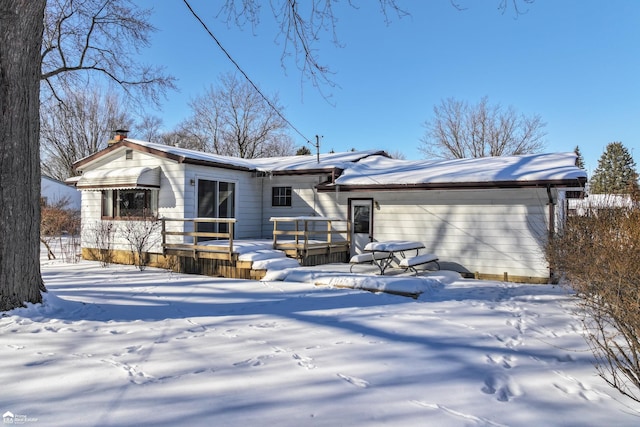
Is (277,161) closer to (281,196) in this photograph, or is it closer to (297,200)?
(281,196)

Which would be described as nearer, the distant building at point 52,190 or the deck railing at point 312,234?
the deck railing at point 312,234

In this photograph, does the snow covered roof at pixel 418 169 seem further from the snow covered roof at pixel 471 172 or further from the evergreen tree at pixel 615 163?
the evergreen tree at pixel 615 163

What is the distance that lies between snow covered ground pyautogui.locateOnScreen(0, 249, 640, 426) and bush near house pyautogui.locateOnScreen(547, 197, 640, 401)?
22 cm

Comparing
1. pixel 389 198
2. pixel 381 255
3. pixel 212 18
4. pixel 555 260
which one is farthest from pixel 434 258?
pixel 212 18

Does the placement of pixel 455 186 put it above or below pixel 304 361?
above

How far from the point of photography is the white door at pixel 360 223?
38.7ft

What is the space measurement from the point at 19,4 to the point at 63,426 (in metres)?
5.16

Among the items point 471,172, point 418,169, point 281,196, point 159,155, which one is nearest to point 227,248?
point 159,155

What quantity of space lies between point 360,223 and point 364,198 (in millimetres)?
Result: 771

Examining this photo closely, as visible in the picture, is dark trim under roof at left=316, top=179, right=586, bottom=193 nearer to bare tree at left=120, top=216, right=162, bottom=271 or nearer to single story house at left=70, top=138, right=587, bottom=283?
single story house at left=70, top=138, right=587, bottom=283

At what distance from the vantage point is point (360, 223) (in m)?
12.0

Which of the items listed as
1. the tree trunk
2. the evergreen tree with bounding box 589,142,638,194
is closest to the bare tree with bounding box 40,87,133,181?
the tree trunk

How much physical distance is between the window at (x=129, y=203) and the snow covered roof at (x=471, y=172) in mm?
5448

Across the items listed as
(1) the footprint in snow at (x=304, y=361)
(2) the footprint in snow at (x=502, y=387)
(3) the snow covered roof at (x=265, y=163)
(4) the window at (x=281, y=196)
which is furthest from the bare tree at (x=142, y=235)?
(2) the footprint in snow at (x=502, y=387)
